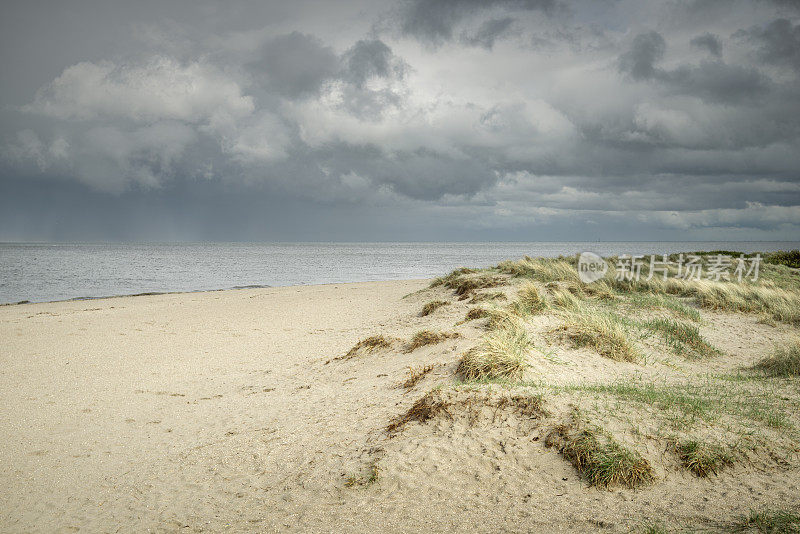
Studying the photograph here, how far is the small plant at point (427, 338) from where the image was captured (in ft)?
28.1

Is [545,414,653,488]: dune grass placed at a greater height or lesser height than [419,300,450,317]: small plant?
lesser

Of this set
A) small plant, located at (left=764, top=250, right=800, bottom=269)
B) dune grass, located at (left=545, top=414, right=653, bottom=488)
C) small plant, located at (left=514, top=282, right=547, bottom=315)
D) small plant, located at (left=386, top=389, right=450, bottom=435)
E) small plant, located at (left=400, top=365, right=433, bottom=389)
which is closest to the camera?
dune grass, located at (left=545, top=414, right=653, bottom=488)

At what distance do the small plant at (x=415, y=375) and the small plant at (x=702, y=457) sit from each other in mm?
3367

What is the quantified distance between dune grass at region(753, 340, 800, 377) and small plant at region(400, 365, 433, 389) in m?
5.66

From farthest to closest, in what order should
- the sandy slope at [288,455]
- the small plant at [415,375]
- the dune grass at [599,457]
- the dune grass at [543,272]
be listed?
the dune grass at [543,272] < the small plant at [415,375] < the dune grass at [599,457] < the sandy slope at [288,455]

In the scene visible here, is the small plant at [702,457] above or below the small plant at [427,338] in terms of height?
below

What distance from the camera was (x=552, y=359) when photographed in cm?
742

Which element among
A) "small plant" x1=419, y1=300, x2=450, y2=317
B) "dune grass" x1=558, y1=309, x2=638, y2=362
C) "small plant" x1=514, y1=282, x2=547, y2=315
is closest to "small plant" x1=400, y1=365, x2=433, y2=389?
"dune grass" x1=558, y1=309, x2=638, y2=362

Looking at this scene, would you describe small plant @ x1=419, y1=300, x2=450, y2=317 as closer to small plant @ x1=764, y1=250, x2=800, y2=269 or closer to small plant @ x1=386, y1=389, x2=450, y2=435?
small plant @ x1=386, y1=389, x2=450, y2=435

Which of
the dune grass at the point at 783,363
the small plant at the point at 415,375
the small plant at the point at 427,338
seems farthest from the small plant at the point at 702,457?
the small plant at the point at 427,338

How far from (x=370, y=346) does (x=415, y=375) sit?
2365mm

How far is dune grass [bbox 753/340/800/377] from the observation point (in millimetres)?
7330

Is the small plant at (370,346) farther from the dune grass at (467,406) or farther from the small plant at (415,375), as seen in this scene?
the dune grass at (467,406)

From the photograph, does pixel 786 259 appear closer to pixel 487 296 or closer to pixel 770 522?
pixel 487 296
